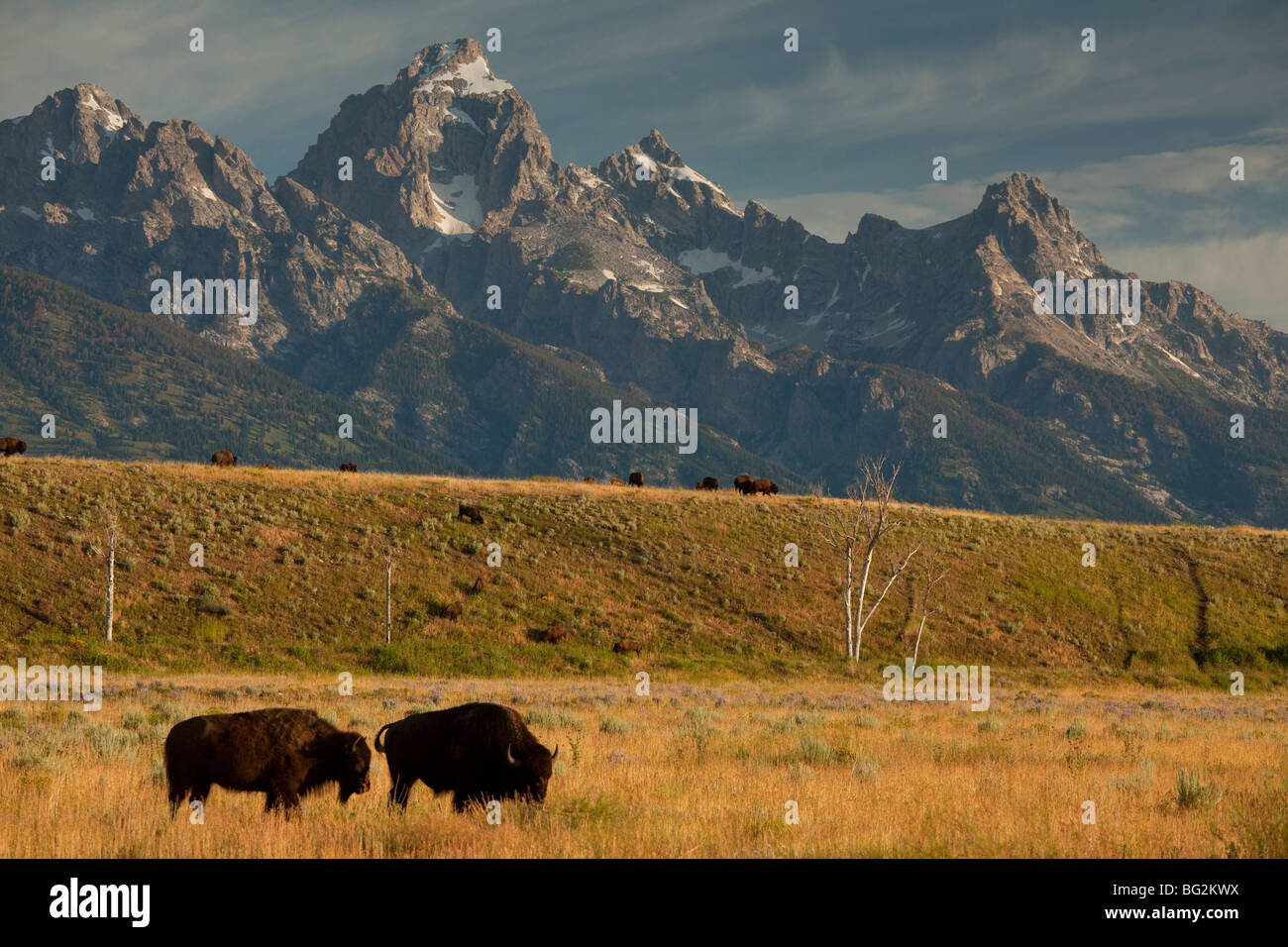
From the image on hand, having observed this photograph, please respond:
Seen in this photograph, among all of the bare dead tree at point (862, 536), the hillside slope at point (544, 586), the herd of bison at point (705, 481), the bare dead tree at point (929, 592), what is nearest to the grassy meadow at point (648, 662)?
the hillside slope at point (544, 586)

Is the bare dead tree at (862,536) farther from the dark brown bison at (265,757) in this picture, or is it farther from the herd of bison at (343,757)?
the dark brown bison at (265,757)

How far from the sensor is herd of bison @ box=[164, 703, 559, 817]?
31.8ft

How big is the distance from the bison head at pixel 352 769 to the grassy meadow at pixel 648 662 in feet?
0.75

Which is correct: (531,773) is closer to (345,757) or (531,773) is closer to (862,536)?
(345,757)

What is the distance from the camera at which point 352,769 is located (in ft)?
33.0

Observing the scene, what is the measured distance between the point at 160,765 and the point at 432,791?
4936mm

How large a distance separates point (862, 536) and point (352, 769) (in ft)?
159

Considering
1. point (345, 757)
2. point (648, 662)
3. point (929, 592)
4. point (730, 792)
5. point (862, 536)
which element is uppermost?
point (862, 536)

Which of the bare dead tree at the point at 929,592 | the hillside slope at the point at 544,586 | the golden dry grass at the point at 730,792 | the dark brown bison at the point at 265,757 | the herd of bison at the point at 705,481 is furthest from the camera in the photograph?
the herd of bison at the point at 705,481

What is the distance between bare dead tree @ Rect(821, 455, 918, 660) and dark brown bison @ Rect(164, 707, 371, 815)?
108 ft

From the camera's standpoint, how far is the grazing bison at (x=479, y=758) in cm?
986

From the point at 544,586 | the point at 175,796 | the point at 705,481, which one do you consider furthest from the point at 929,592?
the point at 175,796
